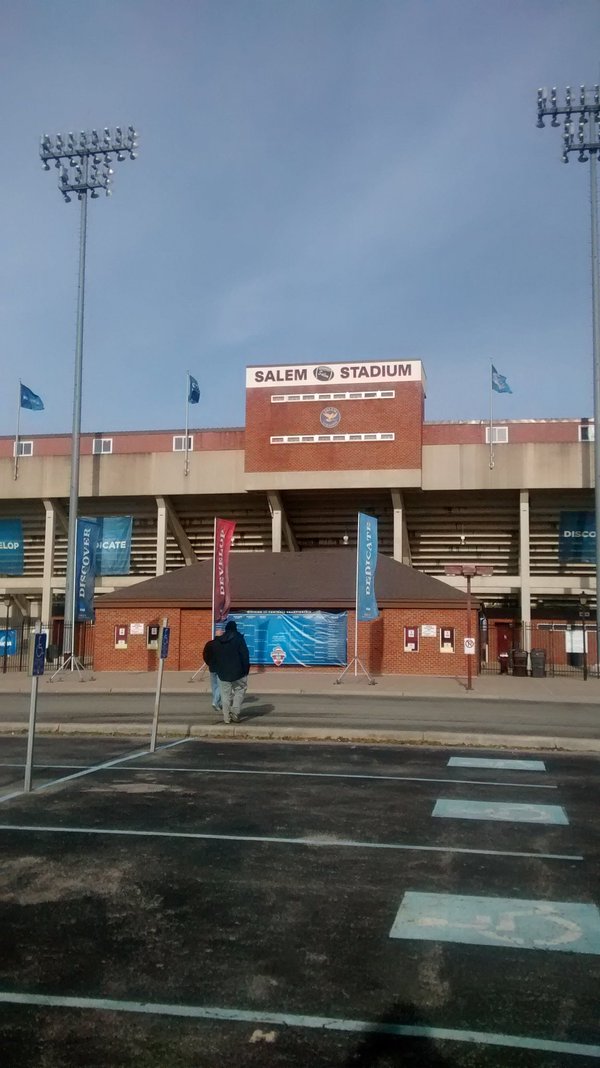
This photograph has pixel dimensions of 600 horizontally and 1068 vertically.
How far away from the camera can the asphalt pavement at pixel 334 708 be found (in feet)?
44.5

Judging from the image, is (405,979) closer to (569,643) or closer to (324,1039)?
(324,1039)

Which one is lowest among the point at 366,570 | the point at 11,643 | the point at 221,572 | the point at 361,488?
the point at 11,643

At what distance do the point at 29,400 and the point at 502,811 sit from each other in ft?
118

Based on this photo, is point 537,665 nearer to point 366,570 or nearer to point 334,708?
point 366,570

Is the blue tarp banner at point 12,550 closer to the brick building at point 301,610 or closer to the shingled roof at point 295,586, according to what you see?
the shingled roof at point 295,586

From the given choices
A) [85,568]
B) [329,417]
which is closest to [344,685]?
[85,568]

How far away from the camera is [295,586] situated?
1262 inches

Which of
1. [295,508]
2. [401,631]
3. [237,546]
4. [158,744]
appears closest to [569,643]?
[401,631]

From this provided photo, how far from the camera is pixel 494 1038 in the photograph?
3.90m

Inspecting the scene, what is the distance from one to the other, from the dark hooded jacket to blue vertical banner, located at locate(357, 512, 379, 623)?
1395 cm

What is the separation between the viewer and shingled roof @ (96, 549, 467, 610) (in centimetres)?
3088

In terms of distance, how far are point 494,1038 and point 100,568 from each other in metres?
40.1

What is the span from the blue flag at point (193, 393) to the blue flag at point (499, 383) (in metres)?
13.6

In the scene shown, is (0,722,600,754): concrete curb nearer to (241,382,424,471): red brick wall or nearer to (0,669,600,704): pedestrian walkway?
(0,669,600,704): pedestrian walkway
